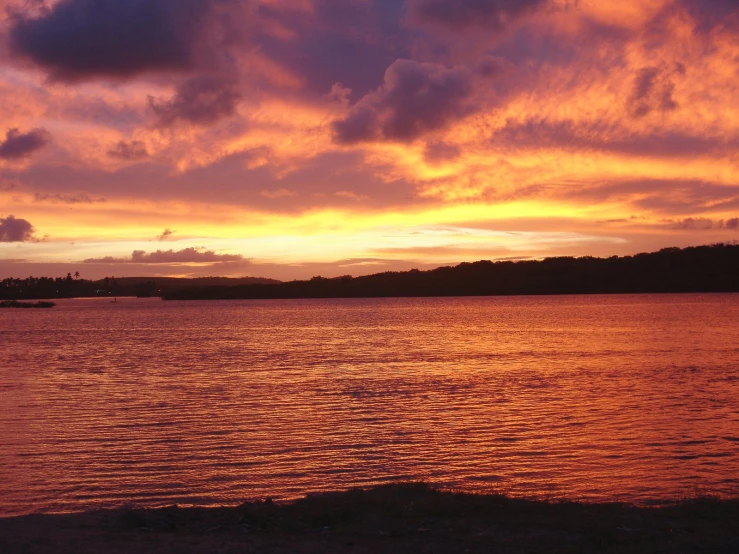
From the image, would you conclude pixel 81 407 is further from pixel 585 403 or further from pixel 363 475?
pixel 585 403

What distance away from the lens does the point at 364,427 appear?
23688 mm

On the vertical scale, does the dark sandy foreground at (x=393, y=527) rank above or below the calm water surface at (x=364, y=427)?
above

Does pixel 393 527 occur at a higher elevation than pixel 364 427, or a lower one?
higher

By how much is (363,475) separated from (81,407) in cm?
1648

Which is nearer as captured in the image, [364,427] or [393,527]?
[393,527]

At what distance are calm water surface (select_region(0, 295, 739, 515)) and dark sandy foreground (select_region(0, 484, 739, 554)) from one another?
8.61 ft

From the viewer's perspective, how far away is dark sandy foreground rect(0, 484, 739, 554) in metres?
10.7

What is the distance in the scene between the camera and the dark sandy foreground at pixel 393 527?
10680 millimetres

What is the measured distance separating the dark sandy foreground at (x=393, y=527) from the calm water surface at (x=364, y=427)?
8.61 feet

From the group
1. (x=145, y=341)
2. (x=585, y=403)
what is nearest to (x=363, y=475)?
(x=585, y=403)

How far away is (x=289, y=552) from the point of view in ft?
34.7

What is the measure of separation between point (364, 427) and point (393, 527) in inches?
473

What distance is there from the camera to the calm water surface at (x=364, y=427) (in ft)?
54.1

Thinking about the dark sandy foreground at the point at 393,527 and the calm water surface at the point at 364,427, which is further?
the calm water surface at the point at 364,427
